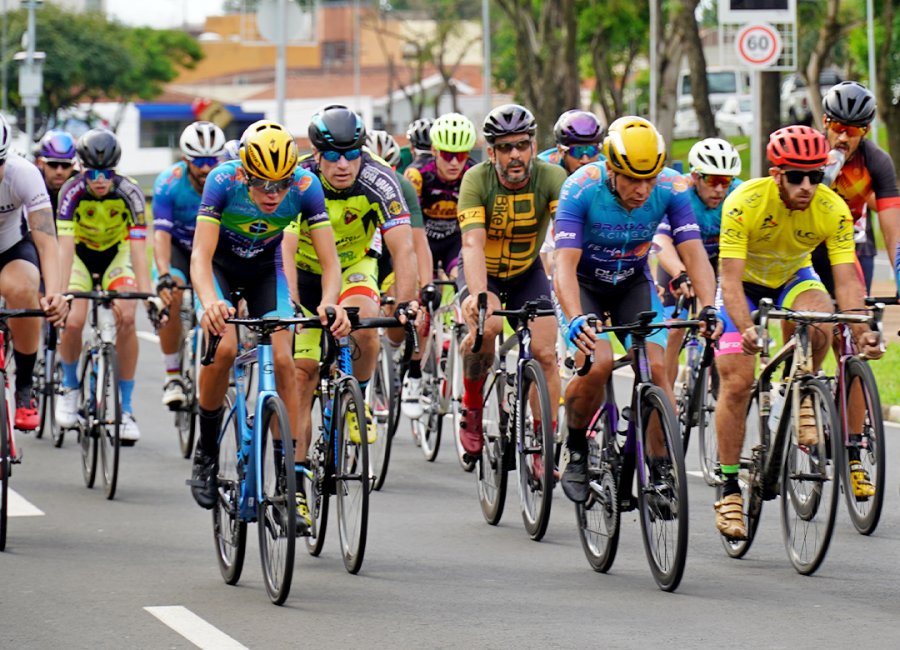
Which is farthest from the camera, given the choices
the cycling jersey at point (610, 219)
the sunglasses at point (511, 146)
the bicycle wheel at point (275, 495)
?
the sunglasses at point (511, 146)

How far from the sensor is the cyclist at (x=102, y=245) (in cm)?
1265

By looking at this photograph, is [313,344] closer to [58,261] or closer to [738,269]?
[58,261]

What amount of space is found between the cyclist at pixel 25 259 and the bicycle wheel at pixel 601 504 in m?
2.68

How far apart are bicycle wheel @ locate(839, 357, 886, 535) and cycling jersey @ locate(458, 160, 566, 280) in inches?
88.8

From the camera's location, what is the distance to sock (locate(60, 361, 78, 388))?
41.8ft

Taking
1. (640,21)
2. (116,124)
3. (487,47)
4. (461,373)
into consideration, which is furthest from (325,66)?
(461,373)

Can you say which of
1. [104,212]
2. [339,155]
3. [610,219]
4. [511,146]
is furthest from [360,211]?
[104,212]

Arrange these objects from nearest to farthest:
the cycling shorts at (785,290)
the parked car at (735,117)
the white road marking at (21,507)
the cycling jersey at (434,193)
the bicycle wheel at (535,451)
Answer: the bicycle wheel at (535,451) → the cycling shorts at (785,290) → the white road marking at (21,507) → the cycling jersey at (434,193) → the parked car at (735,117)

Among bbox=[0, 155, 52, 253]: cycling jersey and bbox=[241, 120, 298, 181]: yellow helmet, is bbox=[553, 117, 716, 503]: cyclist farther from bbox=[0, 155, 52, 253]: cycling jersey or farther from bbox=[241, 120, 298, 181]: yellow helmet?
bbox=[0, 155, 52, 253]: cycling jersey

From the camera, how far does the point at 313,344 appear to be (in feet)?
33.4

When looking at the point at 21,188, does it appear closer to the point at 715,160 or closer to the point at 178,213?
the point at 178,213

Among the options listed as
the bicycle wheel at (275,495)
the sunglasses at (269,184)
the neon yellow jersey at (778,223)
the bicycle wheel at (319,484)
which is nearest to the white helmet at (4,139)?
the sunglasses at (269,184)

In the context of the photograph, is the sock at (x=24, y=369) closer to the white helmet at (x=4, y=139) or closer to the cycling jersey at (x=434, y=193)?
the white helmet at (x=4, y=139)

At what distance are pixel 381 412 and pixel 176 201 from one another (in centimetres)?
218
